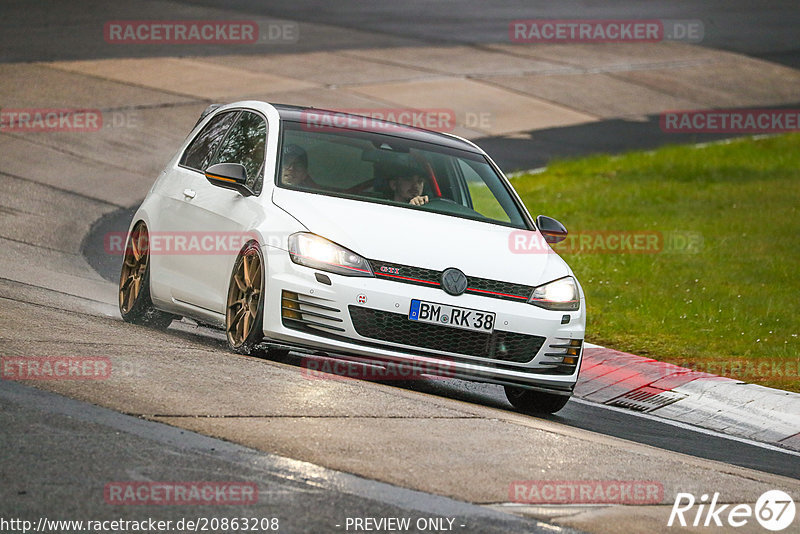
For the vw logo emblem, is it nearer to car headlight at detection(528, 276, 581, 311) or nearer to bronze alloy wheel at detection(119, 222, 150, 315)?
car headlight at detection(528, 276, 581, 311)

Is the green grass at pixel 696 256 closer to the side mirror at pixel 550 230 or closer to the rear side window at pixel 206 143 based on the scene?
the side mirror at pixel 550 230

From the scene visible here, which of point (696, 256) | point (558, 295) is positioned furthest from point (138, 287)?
point (696, 256)

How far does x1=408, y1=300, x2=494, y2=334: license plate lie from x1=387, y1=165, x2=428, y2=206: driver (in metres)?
1.23

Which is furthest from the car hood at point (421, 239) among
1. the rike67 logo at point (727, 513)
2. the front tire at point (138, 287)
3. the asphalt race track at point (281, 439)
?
the rike67 logo at point (727, 513)

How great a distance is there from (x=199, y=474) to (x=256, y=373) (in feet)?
6.42

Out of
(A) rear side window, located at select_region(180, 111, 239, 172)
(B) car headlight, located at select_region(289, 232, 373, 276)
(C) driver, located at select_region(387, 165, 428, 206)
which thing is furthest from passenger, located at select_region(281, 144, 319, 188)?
(A) rear side window, located at select_region(180, 111, 239, 172)

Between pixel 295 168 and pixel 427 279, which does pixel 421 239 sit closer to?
pixel 427 279

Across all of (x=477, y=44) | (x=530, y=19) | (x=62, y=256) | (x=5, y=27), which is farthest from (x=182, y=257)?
(x=530, y=19)

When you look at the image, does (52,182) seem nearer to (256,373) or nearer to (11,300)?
(11,300)

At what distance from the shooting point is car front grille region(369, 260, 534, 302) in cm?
785

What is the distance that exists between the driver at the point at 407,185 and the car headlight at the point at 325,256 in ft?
3.54

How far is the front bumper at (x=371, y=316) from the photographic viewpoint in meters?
7.77

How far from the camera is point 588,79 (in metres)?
29.4

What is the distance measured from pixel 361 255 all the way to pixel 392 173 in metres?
1.33
